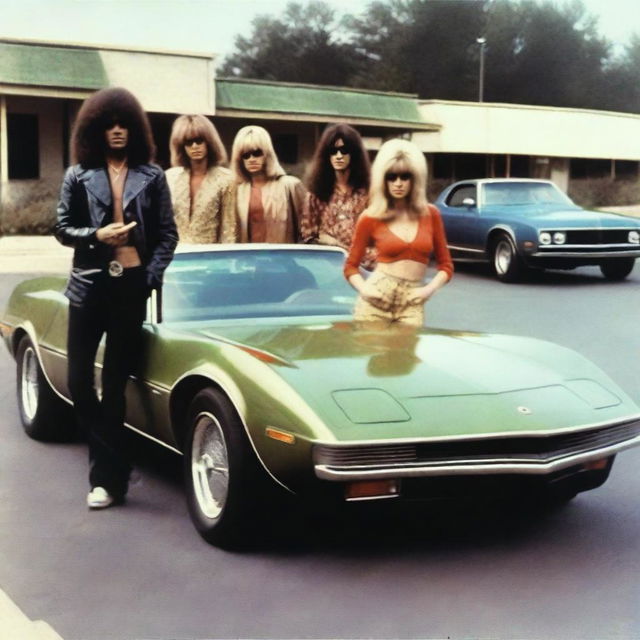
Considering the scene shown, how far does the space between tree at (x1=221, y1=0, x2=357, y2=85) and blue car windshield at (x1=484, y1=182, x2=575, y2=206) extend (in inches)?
889

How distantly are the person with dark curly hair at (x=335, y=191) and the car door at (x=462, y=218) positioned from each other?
10170mm

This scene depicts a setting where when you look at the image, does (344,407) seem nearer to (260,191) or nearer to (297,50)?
(260,191)

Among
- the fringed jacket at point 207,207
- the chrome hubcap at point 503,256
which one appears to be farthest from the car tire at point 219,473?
the chrome hubcap at point 503,256

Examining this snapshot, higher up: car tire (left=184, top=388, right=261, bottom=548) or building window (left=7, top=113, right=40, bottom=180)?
building window (left=7, top=113, right=40, bottom=180)

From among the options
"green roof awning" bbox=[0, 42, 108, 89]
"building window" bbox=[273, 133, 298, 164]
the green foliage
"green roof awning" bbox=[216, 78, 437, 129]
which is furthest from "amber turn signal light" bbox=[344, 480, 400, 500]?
"building window" bbox=[273, 133, 298, 164]

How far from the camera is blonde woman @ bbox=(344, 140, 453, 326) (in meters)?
5.46

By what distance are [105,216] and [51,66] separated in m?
22.7

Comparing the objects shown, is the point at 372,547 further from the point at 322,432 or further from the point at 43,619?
the point at 43,619

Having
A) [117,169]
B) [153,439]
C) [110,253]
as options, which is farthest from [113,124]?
[153,439]

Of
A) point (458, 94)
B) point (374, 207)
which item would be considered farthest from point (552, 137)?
point (374, 207)

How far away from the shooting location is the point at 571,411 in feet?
13.8

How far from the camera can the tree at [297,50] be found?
43219mm

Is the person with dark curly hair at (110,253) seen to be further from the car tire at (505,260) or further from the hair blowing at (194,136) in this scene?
the car tire at (505,260)

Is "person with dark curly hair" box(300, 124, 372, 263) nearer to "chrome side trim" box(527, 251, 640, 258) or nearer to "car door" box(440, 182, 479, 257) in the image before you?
"chrome side trim" box(527, 251, 640, 258)
